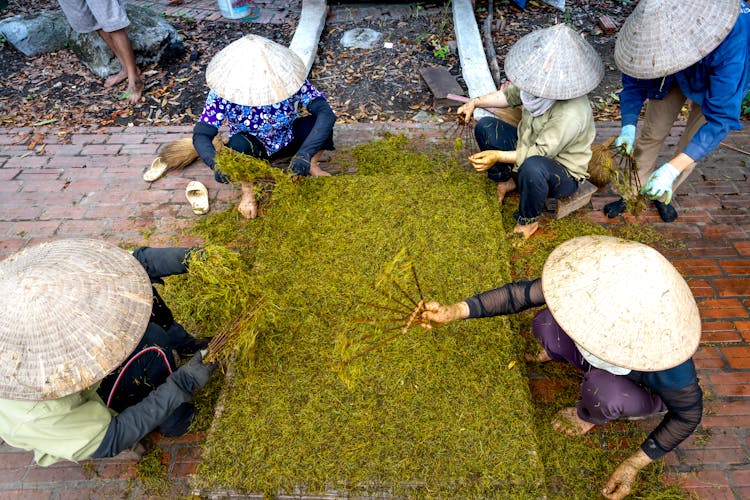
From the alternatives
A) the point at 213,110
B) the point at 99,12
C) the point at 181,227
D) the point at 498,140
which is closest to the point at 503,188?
the point at 498,140

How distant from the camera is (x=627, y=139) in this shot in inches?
130

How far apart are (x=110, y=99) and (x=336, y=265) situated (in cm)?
376

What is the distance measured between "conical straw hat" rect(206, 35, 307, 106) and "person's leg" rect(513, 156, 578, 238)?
158 centimetres

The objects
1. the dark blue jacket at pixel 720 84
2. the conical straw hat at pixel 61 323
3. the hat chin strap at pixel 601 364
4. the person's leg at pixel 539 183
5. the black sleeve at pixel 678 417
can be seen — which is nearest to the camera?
the conical straw hat at pixel 61 323

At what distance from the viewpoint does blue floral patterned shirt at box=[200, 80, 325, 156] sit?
3279 mm

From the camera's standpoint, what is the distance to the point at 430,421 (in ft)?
7.41

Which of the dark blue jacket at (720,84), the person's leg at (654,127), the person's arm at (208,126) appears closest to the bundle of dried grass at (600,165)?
the person's leg at (654,127)

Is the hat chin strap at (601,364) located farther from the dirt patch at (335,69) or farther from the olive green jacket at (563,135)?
the dirt patch at (335,69)

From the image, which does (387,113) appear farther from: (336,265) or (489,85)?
(336,265)

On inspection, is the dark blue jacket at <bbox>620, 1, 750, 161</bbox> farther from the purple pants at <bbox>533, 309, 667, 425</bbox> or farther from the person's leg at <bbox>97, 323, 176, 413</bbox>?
the person's leg at <bbox>97, 323, 176, 413</bbox>

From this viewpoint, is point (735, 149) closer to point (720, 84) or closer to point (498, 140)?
point (720, 84)

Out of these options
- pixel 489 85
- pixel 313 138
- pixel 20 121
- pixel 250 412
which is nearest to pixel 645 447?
pixel 250 412

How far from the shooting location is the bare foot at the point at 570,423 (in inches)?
94.9

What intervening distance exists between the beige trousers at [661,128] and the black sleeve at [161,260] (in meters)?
3.22
